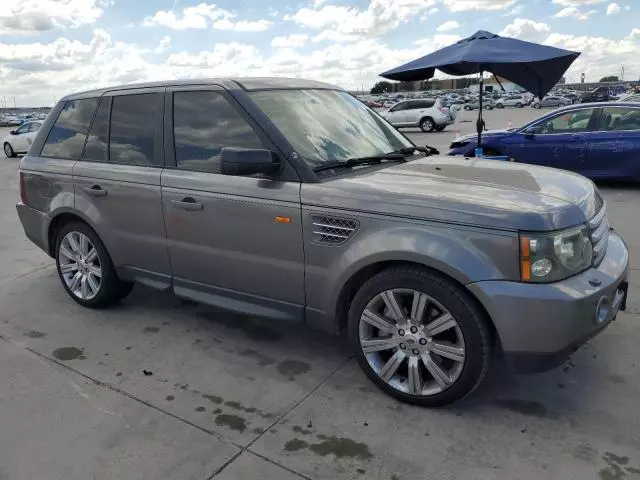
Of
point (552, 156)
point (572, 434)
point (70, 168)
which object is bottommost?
point (572, 434)

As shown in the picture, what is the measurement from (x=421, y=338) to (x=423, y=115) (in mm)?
25309

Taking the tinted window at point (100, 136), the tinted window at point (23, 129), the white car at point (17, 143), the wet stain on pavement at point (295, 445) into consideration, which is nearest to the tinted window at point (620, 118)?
the tinted window at point (100, 136)

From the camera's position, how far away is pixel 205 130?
3828 mm

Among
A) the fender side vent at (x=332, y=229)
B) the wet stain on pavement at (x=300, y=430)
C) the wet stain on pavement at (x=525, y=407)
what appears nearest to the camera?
the wet stain on pavement at (x=300, y=430)

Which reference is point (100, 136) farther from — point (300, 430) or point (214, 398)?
point (300, 430)

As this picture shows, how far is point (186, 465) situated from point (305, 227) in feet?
4.63

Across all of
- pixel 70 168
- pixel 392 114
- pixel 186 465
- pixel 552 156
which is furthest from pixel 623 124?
pixel 392 114

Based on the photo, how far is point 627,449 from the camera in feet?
8.82

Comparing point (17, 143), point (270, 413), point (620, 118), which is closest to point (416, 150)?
point (270, 413)

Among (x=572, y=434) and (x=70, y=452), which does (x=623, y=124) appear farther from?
(x=70, y=452)

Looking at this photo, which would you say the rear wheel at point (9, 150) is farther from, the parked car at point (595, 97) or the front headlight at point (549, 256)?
the parked car at point (595, 97)

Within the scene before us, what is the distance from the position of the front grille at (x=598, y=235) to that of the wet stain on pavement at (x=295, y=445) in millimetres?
1805

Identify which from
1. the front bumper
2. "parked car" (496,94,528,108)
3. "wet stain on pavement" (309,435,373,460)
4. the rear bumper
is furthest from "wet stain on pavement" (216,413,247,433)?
"parked car" (496,94,528,108)

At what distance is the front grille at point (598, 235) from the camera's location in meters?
3.04
